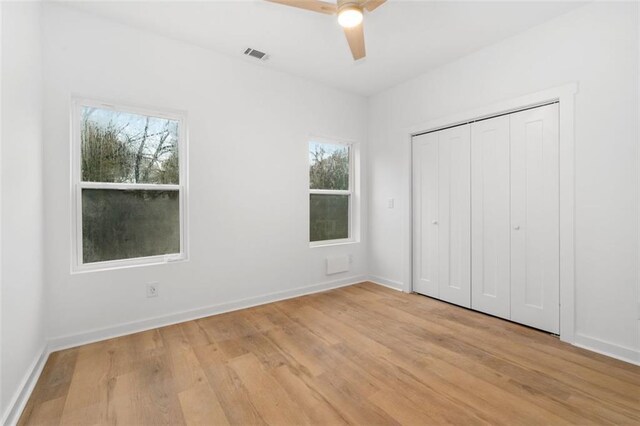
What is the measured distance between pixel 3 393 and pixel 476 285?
368 centimetres

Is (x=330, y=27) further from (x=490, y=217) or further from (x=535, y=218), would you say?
(x=535, y=218)

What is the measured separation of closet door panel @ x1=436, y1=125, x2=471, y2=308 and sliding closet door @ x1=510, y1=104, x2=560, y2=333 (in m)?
0.46

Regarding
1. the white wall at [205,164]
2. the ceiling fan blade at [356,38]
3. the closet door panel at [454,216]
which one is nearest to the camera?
the ceiling fan blade at [356,38]

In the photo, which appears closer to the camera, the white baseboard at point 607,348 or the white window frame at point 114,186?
the white baseboard at point 607,348

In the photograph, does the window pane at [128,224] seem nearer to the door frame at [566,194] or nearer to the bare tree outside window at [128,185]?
the bare tree outside window at [128,185]

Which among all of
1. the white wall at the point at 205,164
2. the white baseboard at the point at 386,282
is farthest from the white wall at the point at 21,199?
the white baseboard at the point at 386,282

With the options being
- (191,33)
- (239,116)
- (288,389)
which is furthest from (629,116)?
(191,33)

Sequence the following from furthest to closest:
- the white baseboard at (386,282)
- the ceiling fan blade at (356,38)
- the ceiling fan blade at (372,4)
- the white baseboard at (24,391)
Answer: the white baseboard at (386,282)
the ceiling fan blade at (356,38)
the ceiling fan blade at (372,4)
the white baseboard at (24,391)

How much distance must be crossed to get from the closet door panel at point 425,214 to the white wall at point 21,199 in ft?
11.9

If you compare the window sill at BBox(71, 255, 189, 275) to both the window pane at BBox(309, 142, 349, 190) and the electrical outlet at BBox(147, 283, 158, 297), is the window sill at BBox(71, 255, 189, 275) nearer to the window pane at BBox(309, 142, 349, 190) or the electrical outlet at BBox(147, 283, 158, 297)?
the electrical outlet at BBox(147, 283, 158, 297)

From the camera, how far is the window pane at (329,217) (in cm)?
397

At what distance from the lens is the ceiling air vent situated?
303 centimetres

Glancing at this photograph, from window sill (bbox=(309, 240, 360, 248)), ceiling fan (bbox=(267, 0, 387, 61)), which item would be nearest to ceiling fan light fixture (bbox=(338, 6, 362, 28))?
ceiling fan (bbox=(267, 0, 387, 61))

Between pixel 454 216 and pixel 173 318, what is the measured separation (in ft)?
10.3
